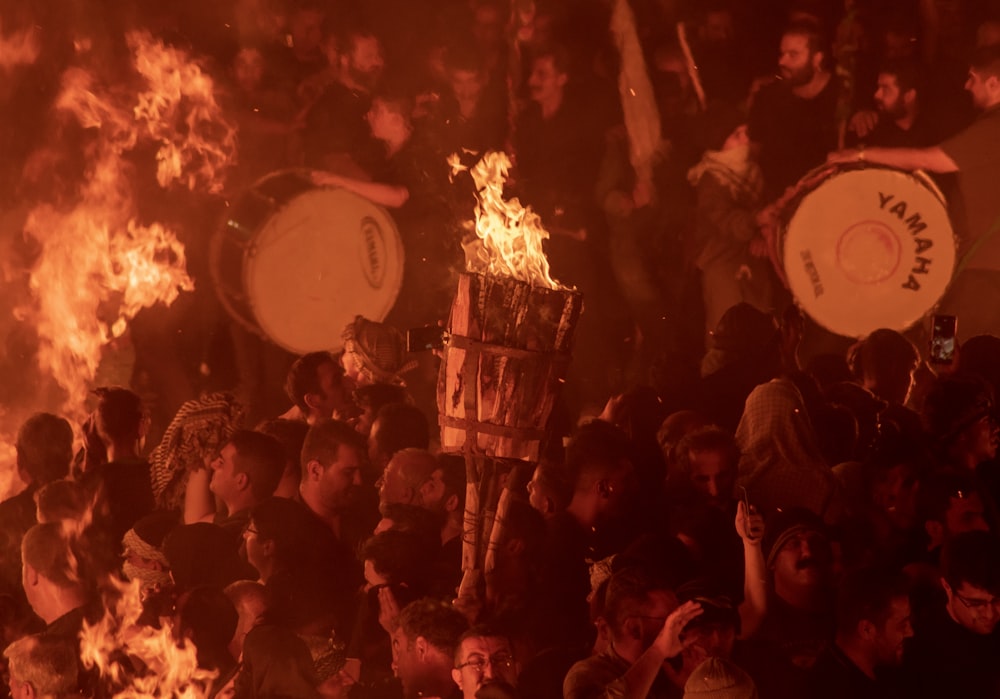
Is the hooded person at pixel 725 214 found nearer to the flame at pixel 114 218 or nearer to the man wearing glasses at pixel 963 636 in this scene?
the man wearing glasses at pixel 963 636

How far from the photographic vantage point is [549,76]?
635 centimetres

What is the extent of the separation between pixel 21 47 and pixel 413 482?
3331 millimetres

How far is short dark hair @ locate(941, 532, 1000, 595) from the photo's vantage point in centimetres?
452

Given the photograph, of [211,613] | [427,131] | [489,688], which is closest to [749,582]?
[489,688]

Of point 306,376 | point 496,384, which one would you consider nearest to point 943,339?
point 496,384

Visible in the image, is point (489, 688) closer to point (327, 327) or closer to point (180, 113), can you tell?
point (327, 327)

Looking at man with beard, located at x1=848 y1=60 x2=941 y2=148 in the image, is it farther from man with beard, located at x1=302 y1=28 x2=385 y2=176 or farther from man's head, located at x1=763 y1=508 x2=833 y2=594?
man with beard, located at x1=302 y1=28 x2=385 y2=176

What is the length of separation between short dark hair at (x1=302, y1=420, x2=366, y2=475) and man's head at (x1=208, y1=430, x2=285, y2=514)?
0.38 feet

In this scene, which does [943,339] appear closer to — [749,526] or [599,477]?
[749,526]

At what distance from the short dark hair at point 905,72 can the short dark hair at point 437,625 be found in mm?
2692

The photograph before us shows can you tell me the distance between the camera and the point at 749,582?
15.7 feet

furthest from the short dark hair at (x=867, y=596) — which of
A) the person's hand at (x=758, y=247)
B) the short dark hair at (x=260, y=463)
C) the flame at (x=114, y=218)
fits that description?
the flame at (x=114, y=218)

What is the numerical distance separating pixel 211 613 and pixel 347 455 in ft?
2.39

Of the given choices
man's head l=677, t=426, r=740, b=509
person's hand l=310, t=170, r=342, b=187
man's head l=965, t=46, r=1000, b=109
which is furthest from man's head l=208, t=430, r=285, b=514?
man's head l=965, t=46, r=1000, b=109
